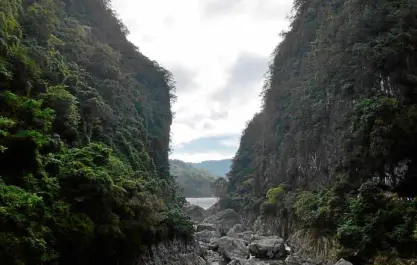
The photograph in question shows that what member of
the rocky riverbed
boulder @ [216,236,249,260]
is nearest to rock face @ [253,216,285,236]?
the rocky riverbed

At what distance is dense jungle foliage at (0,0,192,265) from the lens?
11953 millimetres

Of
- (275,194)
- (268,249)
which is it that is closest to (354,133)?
(268,249)

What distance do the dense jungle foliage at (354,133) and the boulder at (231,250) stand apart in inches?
244

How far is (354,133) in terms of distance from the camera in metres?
26.1

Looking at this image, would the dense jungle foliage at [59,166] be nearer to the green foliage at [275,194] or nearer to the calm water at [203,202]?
the green foliage at [275,194]

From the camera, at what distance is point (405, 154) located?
23016mm

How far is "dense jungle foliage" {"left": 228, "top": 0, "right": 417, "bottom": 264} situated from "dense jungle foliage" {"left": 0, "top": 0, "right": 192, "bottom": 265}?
11444 mm

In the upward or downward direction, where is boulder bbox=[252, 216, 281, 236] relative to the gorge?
downward

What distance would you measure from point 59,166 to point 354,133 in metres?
19.4

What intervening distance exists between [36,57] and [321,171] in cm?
2703

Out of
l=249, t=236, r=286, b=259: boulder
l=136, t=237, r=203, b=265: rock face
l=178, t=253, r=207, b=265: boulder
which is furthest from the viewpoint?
l=249, t=236, r=286, b=259: boulder

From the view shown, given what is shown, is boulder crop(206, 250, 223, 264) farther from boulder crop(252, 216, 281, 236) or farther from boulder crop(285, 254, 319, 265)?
boulder crop(252, 216, 281, 236)

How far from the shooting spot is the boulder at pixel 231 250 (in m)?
34.2

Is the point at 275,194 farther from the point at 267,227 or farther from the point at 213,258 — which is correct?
the point at 213,258
